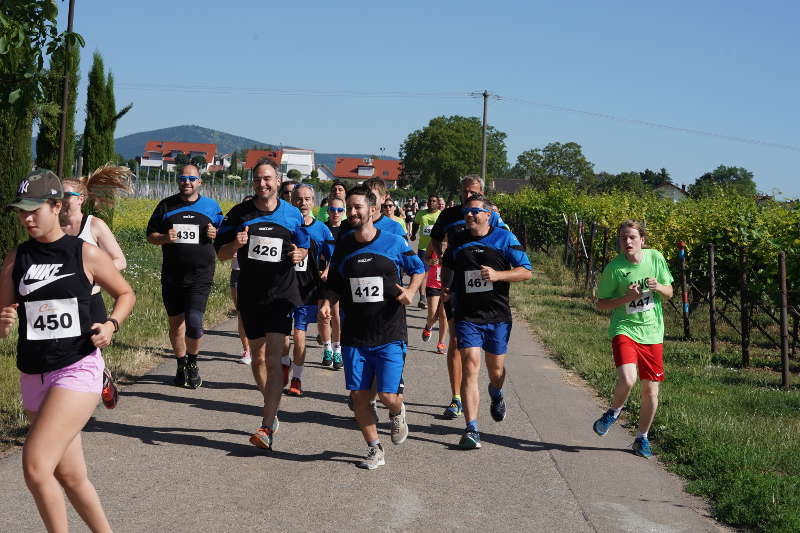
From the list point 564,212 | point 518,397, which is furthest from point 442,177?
point 518,397

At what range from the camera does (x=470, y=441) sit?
7.30m

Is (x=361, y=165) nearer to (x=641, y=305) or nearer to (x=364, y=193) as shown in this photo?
(x=641, y=305)

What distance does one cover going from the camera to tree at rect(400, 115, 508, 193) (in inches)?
4852

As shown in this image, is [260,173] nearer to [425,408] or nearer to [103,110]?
[425,408]

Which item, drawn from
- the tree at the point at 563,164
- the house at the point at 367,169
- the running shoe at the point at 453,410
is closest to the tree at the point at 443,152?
the tree at the point at 563,164

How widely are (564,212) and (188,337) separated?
25720mm

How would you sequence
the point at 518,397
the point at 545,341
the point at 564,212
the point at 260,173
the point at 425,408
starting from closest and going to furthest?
the point at 260,173 < the point at 425,408 < the point at 518,397 < the point at 545,341 < the point at 564,212

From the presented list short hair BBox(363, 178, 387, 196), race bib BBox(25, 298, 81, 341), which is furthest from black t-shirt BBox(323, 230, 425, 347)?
race bib BBox(25, 298, 81, 341)

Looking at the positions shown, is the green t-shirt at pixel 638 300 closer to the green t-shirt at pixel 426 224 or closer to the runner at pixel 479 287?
the runner at pixel 479 287

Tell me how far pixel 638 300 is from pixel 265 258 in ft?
9.77

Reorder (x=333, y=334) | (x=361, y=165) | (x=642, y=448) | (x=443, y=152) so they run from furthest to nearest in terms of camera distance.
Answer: (x=361, y=165), (x=443, y=152), (x=333, y=334), (x=642, y=448)

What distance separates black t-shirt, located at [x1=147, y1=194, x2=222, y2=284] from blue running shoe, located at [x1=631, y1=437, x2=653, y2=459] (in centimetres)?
426

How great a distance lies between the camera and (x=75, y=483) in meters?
4.45

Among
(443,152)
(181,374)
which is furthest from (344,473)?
(443,152)
